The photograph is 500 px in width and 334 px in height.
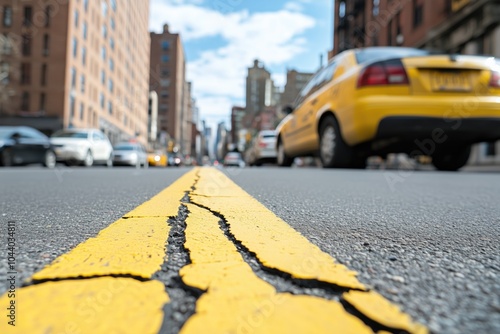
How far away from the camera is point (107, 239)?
4.48 ft

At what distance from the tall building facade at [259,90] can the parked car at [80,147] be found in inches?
4087

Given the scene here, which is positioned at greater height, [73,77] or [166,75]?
[166,75]

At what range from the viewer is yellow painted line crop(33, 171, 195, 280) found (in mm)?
983

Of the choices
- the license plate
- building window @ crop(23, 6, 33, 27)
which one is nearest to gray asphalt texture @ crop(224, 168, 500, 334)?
the license plate

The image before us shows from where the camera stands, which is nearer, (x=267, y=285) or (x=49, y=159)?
(x=267, y=285)

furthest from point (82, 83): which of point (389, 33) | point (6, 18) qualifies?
point (389, 33)

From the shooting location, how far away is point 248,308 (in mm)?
777

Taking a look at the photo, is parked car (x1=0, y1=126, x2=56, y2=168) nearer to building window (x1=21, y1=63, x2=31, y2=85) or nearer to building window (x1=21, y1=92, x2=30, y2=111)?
building window (x1=21, y1=92, x2=30, y2=111)

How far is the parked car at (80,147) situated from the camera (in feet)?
44.9

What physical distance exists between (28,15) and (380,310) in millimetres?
40317

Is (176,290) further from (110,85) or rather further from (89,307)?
(110,85)

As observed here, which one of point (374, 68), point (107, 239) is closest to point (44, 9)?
point (374, 68)

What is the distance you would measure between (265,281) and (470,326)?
440 millimetres

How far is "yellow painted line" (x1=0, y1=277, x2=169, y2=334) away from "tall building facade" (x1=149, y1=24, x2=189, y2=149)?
92.3 metres
